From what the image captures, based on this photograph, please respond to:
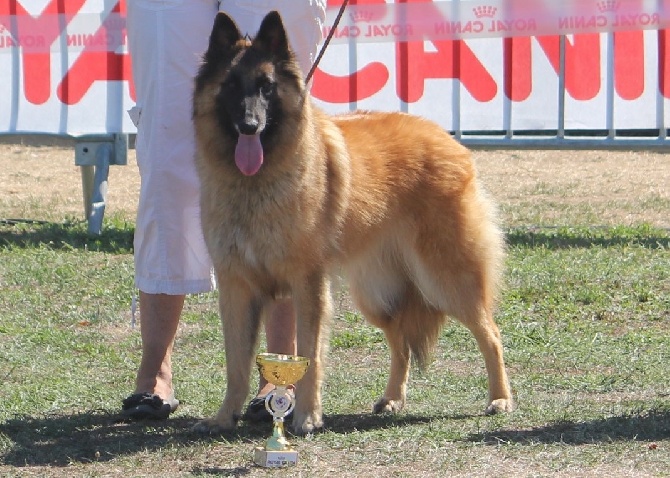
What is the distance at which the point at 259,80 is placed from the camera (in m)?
4.20

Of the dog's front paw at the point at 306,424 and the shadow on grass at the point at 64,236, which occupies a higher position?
the shadow on grass at the point at 64,236

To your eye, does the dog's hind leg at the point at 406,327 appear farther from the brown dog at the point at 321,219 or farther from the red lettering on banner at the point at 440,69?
the red lettering on banner at the point at 440,69

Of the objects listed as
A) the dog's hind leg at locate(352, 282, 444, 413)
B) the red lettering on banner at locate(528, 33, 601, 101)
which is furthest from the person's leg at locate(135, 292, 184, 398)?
the red lettering on banner at locate(528, 33, 601, 101)

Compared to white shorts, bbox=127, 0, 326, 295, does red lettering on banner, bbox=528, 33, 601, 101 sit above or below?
above

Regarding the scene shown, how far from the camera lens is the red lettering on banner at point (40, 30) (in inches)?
356

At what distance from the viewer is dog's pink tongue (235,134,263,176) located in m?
4.22

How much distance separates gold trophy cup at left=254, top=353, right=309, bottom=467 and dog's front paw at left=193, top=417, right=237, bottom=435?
0.36 metres

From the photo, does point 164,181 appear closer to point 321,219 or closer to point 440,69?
point 321,219

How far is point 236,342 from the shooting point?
455 centimetres

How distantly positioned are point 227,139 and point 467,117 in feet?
16.9

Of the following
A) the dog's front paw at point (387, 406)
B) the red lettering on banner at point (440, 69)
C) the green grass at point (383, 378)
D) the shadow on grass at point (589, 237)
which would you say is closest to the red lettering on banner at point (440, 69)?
the red lettering on banner at point (440, 69)

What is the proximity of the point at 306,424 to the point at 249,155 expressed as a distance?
1094 millimetres

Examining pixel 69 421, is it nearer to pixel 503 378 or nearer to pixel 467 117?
pixel 503 378

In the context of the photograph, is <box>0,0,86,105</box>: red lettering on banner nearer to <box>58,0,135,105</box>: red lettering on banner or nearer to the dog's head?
<box>58,0,135,105</box>: red lettering on banner
